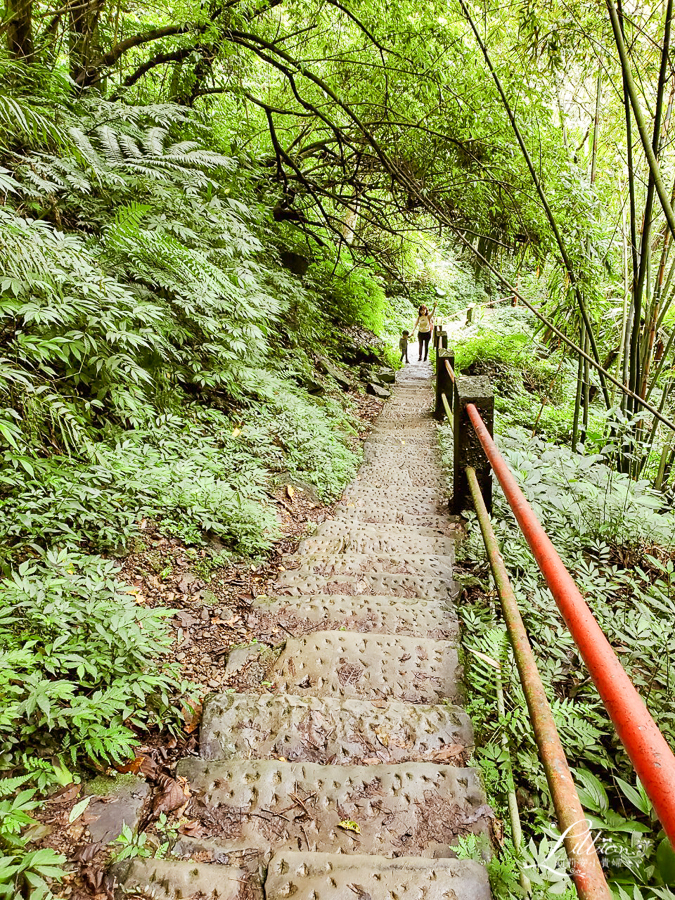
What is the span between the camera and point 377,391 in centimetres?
1009

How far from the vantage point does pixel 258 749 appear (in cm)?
186

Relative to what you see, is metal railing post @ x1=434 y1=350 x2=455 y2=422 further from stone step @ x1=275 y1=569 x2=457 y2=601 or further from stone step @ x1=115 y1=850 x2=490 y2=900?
stone step @ x1=115 y1=850 x2=490 y2=900

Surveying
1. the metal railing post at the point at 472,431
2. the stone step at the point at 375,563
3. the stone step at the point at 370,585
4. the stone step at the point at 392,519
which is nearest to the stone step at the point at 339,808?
the stone step at the point at 370,585

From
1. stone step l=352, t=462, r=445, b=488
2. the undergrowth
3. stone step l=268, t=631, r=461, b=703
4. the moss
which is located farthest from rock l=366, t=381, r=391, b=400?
the moss

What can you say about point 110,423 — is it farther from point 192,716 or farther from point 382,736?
point 382,736

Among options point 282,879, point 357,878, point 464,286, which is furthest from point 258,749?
point 464,286

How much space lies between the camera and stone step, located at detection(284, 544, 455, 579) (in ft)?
10.3

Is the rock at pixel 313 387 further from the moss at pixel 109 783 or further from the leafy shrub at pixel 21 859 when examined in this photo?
the leafy shrub at pixel 21 859

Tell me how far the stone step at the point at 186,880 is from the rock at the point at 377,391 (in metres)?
8.96

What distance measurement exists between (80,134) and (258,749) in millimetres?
4683

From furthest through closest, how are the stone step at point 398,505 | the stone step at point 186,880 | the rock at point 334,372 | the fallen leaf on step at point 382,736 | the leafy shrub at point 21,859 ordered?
the rock at point 334,372 < the stone step at point 398,505 < the fallen leaf on step at point 382,736 < the stone step at point 186,880 < the leafy shrub at point 21,859

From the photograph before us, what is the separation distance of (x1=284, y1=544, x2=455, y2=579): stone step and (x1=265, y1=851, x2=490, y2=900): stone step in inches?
72.6

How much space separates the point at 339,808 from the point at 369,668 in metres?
0.73

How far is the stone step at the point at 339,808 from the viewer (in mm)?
1474
